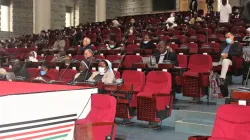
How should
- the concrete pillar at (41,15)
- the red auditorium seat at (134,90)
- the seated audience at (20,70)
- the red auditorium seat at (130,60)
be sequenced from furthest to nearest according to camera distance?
the concrete pillar at (41,15) < the red auditorium seat at (130,60) < the seated audience at (20,70) < the red auditorium seat at (134,90)

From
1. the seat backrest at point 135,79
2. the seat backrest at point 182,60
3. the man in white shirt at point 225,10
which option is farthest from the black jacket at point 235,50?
the man in white shirt at point 225,10

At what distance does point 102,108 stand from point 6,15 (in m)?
18.9

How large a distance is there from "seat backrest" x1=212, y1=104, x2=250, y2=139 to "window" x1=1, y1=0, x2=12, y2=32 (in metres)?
19.7

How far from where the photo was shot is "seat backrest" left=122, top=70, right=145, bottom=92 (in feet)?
24.2

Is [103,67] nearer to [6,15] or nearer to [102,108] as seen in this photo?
[102,108]

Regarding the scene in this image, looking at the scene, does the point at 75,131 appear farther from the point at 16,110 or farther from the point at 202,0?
the point at 202,0

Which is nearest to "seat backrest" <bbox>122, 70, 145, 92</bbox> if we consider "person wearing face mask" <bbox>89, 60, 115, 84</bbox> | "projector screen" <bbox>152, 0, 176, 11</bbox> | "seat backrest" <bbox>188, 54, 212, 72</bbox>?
"person wearing face mask" <bbox>89, 60, 115, 84</bbox>

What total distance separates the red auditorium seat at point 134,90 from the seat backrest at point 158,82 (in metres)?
0.14

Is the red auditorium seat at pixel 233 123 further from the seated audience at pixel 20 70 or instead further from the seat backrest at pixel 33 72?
the seated audience at pixel 20 70

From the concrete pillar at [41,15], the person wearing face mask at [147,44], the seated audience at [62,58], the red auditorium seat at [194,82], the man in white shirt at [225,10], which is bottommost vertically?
the red auditorium seat at [194,82]

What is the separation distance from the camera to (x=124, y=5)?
102 feet

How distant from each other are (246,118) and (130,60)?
5.42 meters

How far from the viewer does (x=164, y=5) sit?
2800 cm

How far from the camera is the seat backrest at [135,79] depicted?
24.2 ft
